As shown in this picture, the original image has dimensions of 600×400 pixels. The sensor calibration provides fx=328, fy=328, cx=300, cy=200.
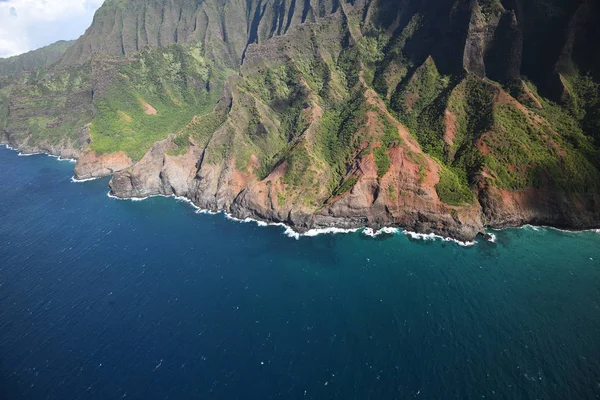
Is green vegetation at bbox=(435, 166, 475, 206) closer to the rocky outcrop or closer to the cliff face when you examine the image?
the cliff face

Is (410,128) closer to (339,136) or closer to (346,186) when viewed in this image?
(339,136)

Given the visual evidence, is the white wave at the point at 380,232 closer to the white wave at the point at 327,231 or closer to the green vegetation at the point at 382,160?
the white wave at the point at 327,231

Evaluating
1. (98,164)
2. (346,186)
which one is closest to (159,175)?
(98,164)

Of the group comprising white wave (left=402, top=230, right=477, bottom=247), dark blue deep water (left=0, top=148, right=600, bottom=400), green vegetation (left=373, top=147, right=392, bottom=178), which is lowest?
dark blue deep water (left=0, top=148, right=600, bottom=400)

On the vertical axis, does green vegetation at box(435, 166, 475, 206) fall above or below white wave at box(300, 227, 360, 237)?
above

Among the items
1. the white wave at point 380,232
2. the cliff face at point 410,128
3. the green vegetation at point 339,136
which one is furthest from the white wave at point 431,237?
the green vegetation at point 339,136

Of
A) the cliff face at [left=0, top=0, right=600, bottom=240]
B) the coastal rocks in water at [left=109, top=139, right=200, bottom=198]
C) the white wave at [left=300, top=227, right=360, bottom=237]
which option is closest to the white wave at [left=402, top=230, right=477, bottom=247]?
the cliff face at [left=0, top=0, right=600, bottom=240]

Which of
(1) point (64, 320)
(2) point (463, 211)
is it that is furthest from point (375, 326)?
(1) point (64, 320)
